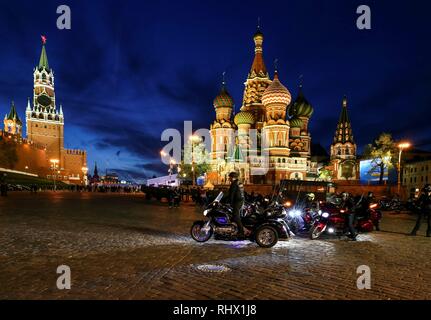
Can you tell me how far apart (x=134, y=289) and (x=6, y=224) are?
9.85 m

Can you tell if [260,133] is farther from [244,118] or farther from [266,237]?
[266,237]

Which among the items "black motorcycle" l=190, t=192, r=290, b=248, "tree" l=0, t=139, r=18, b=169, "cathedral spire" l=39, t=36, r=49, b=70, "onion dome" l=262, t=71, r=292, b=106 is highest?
"cathedral spire" l=39, t=36, r=49, b=70

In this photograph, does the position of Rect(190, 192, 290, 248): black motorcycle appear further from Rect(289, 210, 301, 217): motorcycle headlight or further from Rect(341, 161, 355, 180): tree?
Rect(341, 161, 355, 180): tree

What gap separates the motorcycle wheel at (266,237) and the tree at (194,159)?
51513 millimetres

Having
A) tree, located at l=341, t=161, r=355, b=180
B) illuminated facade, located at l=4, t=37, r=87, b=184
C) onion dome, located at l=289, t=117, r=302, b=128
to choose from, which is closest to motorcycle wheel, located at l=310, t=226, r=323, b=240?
onion dome, located at l=289, t=117, r=302, b=128

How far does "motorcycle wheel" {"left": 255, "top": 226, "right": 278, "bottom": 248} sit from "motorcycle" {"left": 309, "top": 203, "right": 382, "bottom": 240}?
225cm

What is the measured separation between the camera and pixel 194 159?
62031mm

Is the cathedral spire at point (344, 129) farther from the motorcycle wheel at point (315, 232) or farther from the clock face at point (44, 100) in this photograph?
the clock face at point (44, 100)

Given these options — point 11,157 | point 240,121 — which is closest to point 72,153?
point 11,157

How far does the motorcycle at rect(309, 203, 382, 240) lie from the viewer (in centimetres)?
1091

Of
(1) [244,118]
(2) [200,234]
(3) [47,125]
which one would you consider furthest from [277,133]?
(3) [47,125]

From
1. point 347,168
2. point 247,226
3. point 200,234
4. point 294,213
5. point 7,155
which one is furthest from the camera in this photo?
point 347,168

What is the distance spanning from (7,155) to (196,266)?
3274 inches
